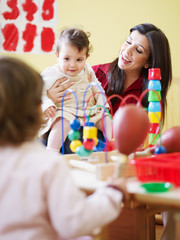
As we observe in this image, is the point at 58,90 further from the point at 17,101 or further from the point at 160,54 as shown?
the point at 17,101

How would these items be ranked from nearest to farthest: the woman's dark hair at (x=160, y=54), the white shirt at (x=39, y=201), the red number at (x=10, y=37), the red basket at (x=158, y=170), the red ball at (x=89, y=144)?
the white shirt at (x=39, y=201) → the red basket at (x=158, y=170) → the red ball at (x=89, y=144) → the woman's dark hair at (x=160, y=54) → the red number at (x=10, y=37)

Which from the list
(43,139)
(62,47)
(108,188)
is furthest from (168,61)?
(108,188)

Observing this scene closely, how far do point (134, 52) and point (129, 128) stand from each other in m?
1.12

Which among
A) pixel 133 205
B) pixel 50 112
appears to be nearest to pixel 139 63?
pixel 50 112

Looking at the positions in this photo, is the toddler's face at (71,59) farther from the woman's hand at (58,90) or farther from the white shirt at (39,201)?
the white shirt at (39,201)

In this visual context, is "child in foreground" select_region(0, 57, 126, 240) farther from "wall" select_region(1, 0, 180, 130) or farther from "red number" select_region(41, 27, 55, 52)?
"red number" select_region(41, 27, 55, 52)

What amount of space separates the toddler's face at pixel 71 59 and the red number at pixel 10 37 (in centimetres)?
137

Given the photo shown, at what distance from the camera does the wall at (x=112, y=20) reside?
2889mm

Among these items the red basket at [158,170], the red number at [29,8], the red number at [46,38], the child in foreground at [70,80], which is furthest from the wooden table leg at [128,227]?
the red number at [29,8]

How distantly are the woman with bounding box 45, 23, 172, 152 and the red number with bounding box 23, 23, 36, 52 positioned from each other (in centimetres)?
124

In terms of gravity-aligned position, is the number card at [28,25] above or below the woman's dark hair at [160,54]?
above

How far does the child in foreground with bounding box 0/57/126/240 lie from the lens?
2.46 ft

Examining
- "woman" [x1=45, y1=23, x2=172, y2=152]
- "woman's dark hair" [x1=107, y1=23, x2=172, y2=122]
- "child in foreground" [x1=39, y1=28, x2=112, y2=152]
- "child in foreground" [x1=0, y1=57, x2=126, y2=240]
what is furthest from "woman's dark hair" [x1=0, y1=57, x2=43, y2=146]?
"woman's dark hair" [x1=107, y1=23, x2=172, y2=122]

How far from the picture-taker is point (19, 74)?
77 centimetres
